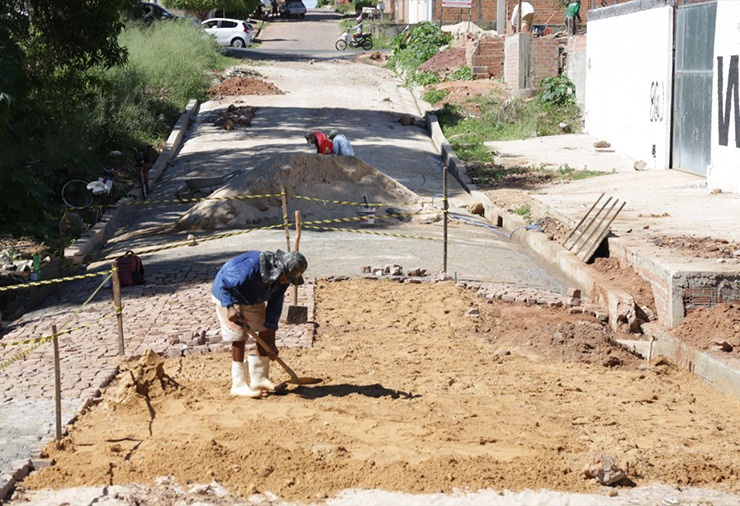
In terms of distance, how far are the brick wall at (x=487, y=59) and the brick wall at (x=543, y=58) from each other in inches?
165

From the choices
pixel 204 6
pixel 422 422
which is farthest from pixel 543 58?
pixel 204 6

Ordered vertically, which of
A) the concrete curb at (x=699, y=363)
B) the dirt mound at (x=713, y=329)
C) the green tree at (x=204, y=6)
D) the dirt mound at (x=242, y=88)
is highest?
the green tree at (x=204, y=6)

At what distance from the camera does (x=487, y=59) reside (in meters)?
36.9

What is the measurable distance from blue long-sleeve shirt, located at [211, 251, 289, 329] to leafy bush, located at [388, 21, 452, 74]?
33363 mm

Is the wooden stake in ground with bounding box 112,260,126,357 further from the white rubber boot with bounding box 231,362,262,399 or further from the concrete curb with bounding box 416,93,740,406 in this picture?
the concrete curb with bounding box 416,93,740,406

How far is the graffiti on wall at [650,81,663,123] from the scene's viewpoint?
21.2 meters

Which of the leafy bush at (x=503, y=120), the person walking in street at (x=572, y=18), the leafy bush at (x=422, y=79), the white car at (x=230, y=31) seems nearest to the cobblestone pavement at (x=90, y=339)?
the leafy bush at (x=503, y=120)

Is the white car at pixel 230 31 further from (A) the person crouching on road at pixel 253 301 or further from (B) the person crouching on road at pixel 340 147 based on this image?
Answer: (A) the person crouching on road at pixel 253 301

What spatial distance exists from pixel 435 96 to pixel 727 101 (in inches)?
717

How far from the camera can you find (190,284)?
13695 mm

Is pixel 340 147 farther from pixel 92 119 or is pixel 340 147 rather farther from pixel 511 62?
pixel 511 62

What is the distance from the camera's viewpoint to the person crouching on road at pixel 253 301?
8.37 metres

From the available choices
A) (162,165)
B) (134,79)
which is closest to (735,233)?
(162,165)

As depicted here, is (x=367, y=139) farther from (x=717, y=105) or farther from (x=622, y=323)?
(x=622, y=323)
